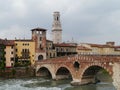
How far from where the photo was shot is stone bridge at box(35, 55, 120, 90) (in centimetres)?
5023

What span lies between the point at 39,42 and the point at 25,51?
4180 mm

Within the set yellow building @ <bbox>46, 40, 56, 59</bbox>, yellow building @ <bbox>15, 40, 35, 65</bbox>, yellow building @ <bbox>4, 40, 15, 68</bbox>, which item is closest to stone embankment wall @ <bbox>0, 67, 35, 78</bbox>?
yellow building @ <bbox>4, 40, 15, 68</bbox>

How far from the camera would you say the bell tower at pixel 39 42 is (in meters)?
80.0

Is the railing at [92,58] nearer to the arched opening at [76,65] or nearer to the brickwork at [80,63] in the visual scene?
the brickwork at [80,63]

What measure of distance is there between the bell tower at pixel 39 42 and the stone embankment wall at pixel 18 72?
7.18 meters

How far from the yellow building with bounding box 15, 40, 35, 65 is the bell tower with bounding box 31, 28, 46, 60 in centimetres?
107

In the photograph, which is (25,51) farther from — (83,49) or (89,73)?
(89,73)

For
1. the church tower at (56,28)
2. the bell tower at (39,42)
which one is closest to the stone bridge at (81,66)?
the bell tower at (39,42)

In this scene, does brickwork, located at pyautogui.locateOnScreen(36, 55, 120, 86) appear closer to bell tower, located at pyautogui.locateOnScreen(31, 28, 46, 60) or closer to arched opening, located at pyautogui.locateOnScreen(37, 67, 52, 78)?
arched opening, located at pyautogui.locateOnScreen(37, 67, 52, 78)

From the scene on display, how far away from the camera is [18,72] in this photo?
71.2m

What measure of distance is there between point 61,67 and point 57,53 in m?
24.6

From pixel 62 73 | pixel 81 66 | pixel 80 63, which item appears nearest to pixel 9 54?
pixel 62 73

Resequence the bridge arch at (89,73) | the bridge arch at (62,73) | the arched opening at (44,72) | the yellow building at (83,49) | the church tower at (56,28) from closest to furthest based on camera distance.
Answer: the bridge arch at (89,73) < the bridge arch at (62,73) < the arched opening at (44,72) < the yellow building at (83,49) < the church tower at (56,28)

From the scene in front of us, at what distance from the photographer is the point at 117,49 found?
108 meters
